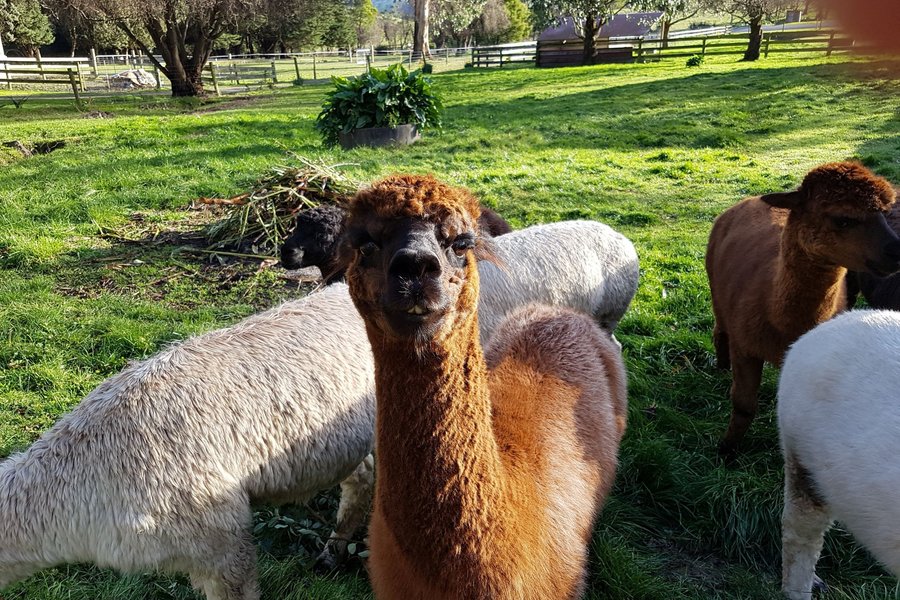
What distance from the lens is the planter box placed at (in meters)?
12.5

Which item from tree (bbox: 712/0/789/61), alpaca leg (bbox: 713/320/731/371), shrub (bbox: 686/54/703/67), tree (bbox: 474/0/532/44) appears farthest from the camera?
tree (bbox: 474/0/532/44)

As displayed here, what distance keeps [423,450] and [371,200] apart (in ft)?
2.68

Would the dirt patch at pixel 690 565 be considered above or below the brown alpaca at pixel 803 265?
below

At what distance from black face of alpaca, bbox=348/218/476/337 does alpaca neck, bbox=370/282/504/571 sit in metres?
0.12

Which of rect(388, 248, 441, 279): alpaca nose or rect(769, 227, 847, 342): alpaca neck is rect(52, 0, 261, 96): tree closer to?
rect(769, 227, 847, 342): alpaca neck

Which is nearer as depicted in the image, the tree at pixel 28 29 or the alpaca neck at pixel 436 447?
the alpaca neck at pixel 436 447

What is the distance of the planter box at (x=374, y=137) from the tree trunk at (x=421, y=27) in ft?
96.5

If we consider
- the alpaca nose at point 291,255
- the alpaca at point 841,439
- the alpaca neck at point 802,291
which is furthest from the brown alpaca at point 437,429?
the alpaca nose at point 291,255

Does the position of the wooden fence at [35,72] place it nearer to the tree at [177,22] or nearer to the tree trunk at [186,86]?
the tree at [177,22]

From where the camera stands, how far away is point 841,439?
280 cm

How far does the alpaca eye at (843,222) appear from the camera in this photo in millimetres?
3713

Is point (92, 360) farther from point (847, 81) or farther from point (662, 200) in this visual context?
point (662, 200)

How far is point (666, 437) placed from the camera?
4379mm

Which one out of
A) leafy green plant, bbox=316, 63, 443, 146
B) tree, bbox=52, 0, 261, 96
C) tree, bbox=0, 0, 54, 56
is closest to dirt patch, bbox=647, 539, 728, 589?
leafy green plant, bbox=316, 63, 443, 146
